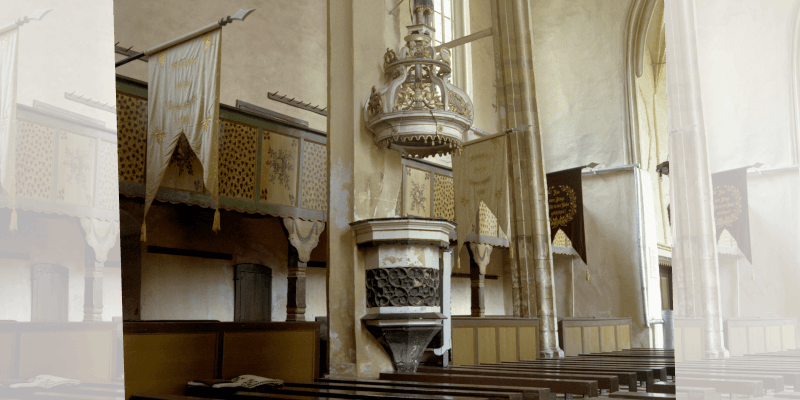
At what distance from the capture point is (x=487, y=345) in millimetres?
7785

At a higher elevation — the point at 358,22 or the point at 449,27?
the point at 449,27

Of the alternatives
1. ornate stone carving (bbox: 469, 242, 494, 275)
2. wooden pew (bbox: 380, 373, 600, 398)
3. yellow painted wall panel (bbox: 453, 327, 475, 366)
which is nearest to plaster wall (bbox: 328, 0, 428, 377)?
wooden pew (bbox: 380, 373, 600, 398)

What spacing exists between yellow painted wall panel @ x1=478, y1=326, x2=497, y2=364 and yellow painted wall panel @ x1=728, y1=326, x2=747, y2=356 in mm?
3948

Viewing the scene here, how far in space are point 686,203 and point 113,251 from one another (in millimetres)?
9118

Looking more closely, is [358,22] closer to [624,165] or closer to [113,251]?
[113,251]

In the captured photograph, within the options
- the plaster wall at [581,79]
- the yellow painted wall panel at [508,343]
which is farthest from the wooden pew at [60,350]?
the plaster wall at [581,79]

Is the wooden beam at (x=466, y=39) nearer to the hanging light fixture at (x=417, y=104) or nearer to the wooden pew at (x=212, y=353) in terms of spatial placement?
the hanging light fixture at (x=417, y=104)

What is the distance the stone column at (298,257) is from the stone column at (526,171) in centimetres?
309

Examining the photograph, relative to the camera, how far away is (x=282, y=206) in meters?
7.28

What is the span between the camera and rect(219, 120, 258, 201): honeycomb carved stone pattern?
676cm

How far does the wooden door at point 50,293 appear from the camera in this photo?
123 cm

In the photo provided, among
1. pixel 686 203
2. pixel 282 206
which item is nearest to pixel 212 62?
pixel 282 206

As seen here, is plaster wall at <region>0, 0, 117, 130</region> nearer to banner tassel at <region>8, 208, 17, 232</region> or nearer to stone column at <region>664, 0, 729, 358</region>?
banner tassel at <region>8, 208, 17, 232</region>

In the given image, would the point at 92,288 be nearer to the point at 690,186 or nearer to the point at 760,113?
the point at 690,186
